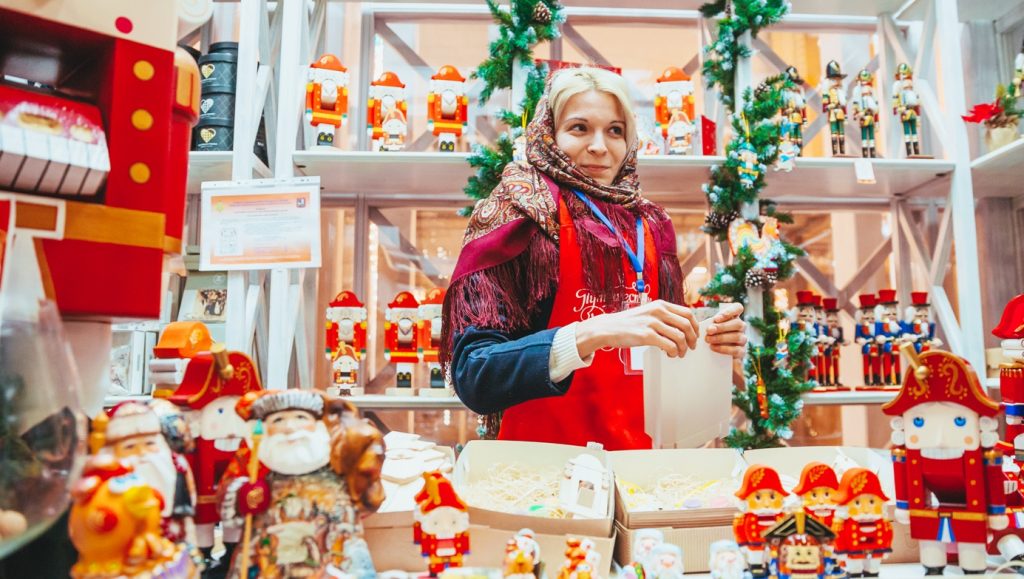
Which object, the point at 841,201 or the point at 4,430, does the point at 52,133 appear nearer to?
the point at 4,430

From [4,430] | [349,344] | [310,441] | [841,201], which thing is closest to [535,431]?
[310,441]

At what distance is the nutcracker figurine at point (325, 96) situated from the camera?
212cm

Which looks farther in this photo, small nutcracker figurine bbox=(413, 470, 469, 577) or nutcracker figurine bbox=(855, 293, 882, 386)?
nutcracker figurine bbox=(855, 293, 882, 386)

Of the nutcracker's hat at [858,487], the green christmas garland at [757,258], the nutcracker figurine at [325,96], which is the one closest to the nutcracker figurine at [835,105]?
the green christmas garland at [757,258]

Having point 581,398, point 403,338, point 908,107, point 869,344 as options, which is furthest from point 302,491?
point 908,107

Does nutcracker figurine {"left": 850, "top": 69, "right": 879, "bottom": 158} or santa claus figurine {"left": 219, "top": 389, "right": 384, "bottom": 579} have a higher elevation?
nutcracker figurine {"left": 850, "top": 69, "right": 879, "bottom": 158}

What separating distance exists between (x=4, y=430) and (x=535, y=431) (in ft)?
2.93

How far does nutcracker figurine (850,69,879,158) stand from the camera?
91.6 inches

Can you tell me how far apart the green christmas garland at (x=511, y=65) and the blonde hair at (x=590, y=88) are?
0.63 m

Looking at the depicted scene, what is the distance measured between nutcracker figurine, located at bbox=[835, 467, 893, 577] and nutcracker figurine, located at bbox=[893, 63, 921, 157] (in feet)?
6.67

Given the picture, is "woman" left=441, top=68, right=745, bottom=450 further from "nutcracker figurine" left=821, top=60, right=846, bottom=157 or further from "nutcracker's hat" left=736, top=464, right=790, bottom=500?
"nutcracker figurine" left=821, top=60, right=846, bottom=157

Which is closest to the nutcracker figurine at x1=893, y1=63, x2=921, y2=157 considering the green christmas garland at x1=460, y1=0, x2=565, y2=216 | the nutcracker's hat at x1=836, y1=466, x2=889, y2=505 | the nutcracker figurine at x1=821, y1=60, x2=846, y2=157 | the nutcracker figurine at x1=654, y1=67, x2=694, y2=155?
the nutcracker figurine at x1=821, y1=60, x2=846, y2=157

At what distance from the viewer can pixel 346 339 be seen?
2.21 meters

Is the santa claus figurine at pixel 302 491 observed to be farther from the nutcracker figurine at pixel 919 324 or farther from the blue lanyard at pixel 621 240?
the nutcracker figurine at pixel 919 324
